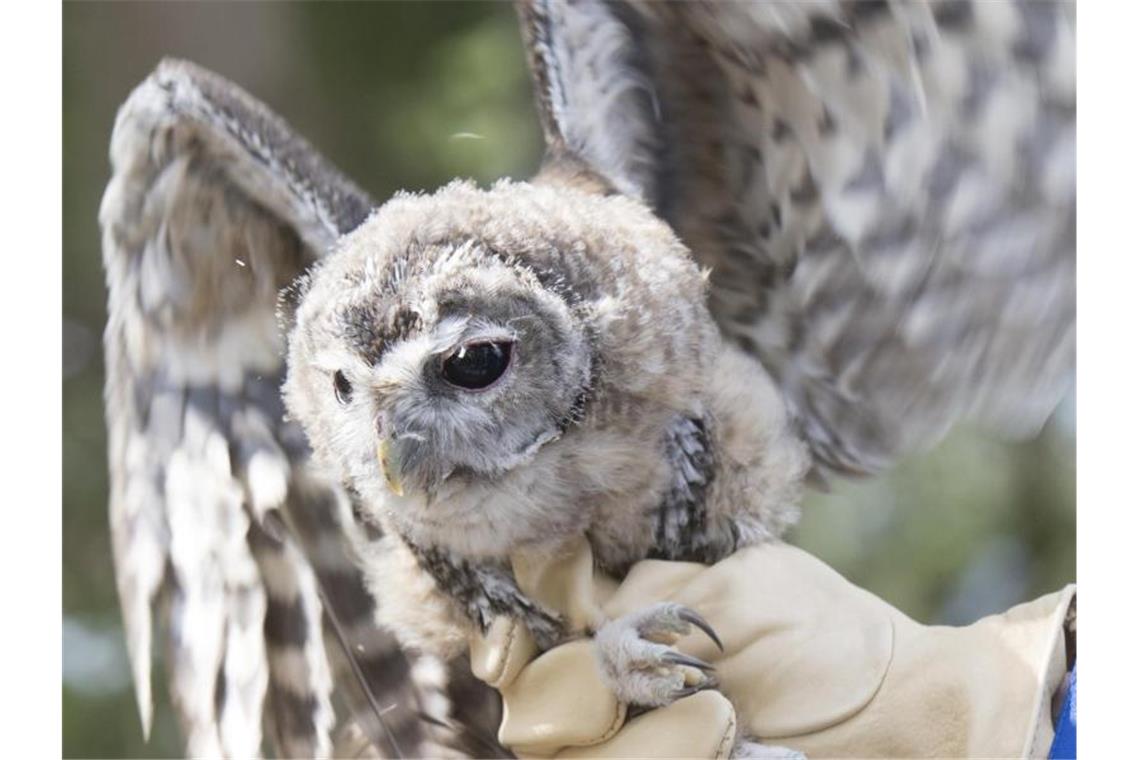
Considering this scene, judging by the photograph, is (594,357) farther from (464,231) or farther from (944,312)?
(944,312)

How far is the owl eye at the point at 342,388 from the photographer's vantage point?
121cm

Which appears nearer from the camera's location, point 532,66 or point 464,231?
point 464,231

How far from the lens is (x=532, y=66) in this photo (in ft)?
4.46

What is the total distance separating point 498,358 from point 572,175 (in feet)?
0.87

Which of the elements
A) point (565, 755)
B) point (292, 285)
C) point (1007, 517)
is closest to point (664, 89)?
point (292, 285)

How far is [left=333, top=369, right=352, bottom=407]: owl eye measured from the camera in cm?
121

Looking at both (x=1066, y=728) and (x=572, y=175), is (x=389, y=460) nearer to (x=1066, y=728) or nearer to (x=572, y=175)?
(x=572, y=175)

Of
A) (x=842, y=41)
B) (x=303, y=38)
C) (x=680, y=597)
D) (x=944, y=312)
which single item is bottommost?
(x=680, y=597)

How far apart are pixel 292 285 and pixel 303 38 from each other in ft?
0.84

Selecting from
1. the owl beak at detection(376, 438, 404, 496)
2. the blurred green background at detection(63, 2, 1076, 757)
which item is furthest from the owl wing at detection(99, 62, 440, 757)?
the owl beak at detection(376, 438, 404, 496)

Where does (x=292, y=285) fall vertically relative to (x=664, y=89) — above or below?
below
